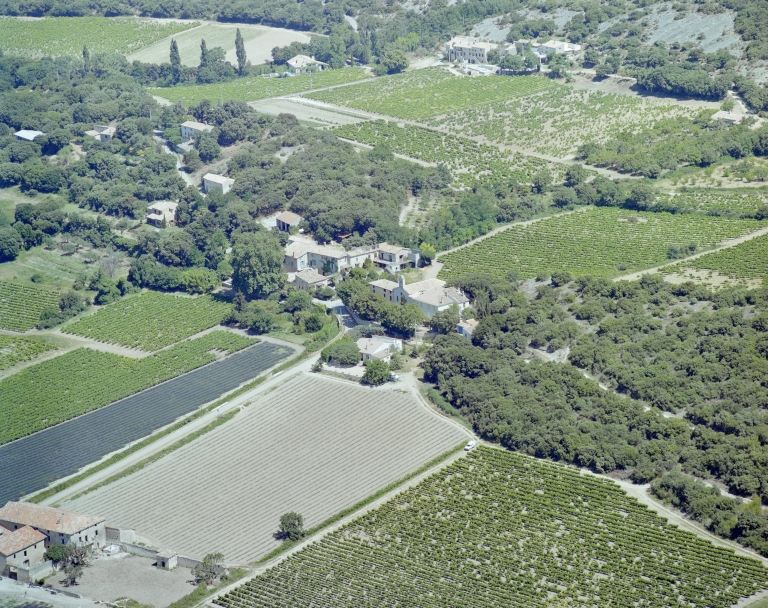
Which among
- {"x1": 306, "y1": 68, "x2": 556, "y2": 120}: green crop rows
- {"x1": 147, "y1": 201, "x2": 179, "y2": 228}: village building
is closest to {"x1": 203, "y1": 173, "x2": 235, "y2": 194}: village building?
{"x1": 147, "y1": 201, "x2": 179, "y2": 228}: village building

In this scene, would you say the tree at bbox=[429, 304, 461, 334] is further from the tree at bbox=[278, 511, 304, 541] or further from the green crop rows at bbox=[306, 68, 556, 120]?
the green crop rows at bbox=[306, 68, 556, 120]

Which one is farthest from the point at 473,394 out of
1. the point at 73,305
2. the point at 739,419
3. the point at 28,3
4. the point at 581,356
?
the point at 28,3

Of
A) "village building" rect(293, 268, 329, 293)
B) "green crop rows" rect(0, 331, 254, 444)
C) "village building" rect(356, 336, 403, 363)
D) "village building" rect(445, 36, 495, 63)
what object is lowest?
"green crop rows" rect(0, 331, 254, 444)

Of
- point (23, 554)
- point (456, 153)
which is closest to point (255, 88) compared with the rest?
point (456, 153)

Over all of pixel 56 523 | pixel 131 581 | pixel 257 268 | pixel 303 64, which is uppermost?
pixel 303 64

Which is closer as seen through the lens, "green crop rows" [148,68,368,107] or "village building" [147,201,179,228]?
"village building" [147,201,179,228]

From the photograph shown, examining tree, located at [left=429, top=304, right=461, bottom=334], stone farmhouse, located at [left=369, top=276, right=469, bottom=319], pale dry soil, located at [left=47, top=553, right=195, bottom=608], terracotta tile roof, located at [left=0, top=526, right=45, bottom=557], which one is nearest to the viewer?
pale dry soil, located at [left=47, top=553, right=195, bottom=608]

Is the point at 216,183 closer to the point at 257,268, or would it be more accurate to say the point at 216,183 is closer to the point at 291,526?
the point at 257,268

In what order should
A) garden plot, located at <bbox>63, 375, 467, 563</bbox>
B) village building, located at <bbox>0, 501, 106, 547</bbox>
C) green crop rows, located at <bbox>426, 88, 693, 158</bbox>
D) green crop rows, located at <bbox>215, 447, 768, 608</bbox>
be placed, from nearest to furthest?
green crop rows, located at <bbox>215, 447, 768, 608</bbox> → village building, located at <bbox>0, 501, 106, 547</bbox> → garden plot, located at <bbox>63, 375, 467, 563</bbox> → green crop rows, located at <bbox>426, 88, 693, 158</bbox>
